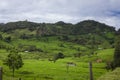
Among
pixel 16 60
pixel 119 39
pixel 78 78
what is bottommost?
pixel 78 78

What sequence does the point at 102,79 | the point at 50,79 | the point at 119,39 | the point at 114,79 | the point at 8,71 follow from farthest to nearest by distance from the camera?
1. the point at 8,71
2. the point at 50,79
3. the point at 119,39
4. the point at 102,79
5. the point at 114,79

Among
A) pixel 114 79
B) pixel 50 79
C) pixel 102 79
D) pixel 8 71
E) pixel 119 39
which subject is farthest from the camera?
pixel 8 71

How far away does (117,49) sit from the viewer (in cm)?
11812

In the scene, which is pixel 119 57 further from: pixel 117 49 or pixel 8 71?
pixel 8 71

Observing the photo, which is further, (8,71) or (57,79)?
(8,71)

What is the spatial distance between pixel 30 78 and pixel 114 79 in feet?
297

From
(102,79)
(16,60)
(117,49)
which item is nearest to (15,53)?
(16,60)

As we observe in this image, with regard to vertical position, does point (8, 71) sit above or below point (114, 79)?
below

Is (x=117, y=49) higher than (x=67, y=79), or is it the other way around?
(x=117, y=49)

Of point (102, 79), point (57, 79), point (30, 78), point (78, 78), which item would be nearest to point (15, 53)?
point (30, 78)

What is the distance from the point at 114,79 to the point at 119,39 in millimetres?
76297

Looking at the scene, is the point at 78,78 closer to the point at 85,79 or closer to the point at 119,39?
the point at 85,79

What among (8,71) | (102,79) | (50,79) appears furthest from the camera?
(8,71)

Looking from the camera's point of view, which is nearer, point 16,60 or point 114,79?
point 114,79
